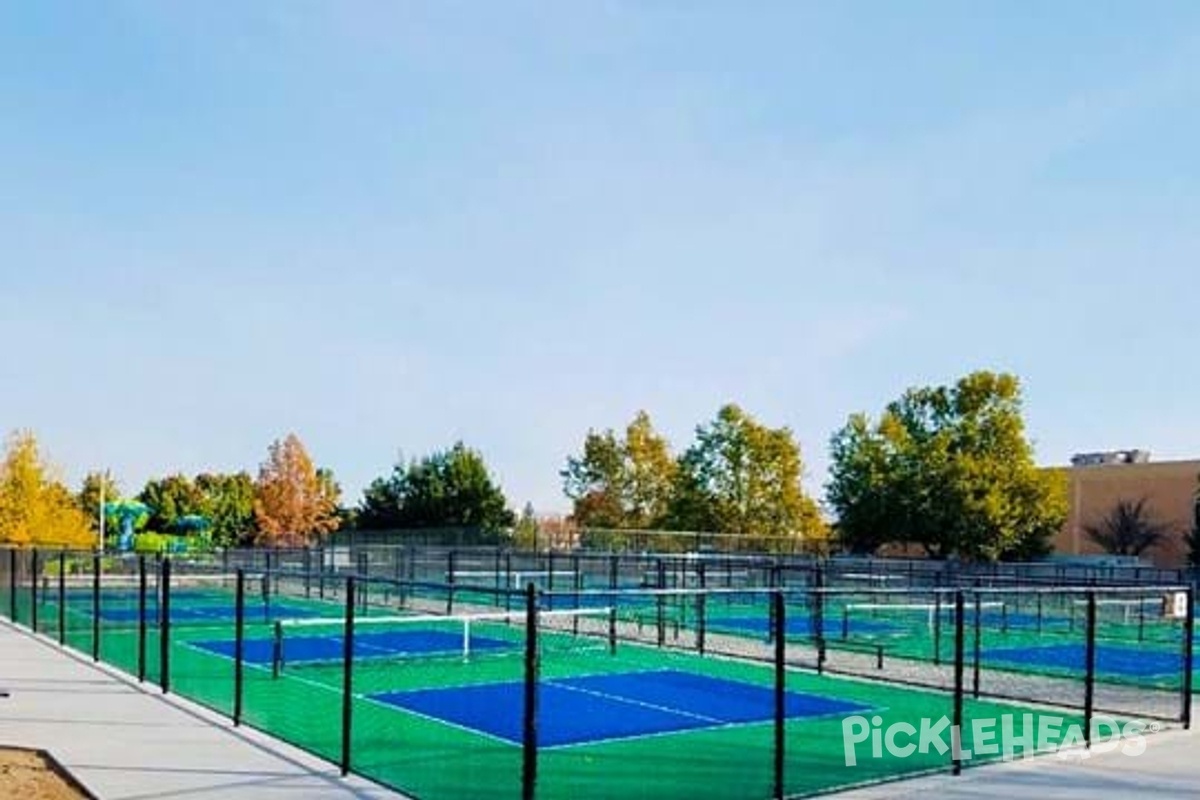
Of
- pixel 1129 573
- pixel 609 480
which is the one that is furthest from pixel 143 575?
pixel 609 480

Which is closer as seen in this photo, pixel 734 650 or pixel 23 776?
pixel 23 776

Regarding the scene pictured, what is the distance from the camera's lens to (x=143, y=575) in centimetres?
1678

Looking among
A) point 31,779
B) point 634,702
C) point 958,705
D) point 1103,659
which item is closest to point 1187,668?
point 958,705

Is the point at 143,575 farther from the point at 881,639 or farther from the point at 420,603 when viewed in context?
the point at 420,603

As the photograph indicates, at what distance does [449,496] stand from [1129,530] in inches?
1603

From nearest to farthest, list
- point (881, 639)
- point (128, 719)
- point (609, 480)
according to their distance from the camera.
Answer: point (128, 719), point (881, 639), point (609, 480)

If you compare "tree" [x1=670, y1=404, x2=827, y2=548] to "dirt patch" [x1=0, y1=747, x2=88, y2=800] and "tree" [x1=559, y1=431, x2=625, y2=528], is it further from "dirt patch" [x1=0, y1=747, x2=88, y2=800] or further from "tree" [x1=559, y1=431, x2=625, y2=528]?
"dirt patch" [x1=0, y1=747, x2=88, y2=800]

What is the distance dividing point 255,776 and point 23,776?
1.85 m

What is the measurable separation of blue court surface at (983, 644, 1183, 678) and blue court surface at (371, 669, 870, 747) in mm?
6313

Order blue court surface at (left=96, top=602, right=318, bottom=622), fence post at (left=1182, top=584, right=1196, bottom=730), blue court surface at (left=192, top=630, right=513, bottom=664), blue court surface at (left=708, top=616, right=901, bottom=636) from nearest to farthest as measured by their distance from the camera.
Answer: fence post at (left=1182, top=584, right=1196, bottom=730) < blue court surface at (left=192, top=630, right=513, bottom=664) < blue court surface at (left=708, top=616, right=901, bottom=636) < blue court surface at (left=96, top=602, right=318, bottom=622)

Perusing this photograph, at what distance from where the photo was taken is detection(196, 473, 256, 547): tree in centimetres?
8975

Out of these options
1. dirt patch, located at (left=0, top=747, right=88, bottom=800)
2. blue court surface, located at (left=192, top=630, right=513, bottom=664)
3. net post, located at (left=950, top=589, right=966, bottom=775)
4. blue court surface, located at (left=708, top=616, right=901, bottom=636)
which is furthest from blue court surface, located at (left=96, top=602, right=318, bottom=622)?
net post, located at (left=950, top=589, right=966, bottom=775)

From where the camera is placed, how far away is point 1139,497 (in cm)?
7362

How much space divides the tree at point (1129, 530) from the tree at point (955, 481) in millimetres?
8725
